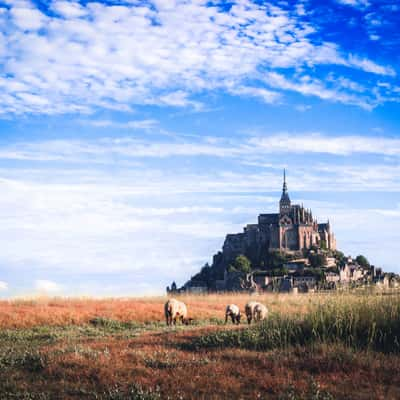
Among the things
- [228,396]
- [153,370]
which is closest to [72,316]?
[153,370]

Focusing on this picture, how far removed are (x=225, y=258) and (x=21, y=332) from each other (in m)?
107

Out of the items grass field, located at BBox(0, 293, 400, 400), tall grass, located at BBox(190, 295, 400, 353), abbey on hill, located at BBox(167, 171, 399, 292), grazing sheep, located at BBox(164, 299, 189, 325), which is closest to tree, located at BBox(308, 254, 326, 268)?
abbey on hill, located at BBox(167, 171, 399, 292)

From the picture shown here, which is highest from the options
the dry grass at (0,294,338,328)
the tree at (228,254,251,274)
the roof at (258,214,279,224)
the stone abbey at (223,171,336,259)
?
the roof at (258,214,279,224)

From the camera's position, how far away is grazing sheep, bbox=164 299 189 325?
2252 cm

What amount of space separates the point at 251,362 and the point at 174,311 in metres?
12.7

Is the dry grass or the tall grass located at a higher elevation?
the tall grass

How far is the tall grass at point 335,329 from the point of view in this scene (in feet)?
38.8

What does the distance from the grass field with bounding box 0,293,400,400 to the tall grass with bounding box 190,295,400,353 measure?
2 centimetres

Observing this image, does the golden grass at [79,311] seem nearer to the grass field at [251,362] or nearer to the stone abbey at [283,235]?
the grass field at [251,362]

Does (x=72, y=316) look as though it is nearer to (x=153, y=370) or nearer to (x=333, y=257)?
(x=153, y=370)

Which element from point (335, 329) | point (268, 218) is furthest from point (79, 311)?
point (268, 218)

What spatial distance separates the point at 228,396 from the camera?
8.37m

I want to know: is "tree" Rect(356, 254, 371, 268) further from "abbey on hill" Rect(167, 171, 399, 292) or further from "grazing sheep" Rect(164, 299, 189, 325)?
"grazing sheep" Rect(164, 299, 189, 325)

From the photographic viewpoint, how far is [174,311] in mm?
22641
